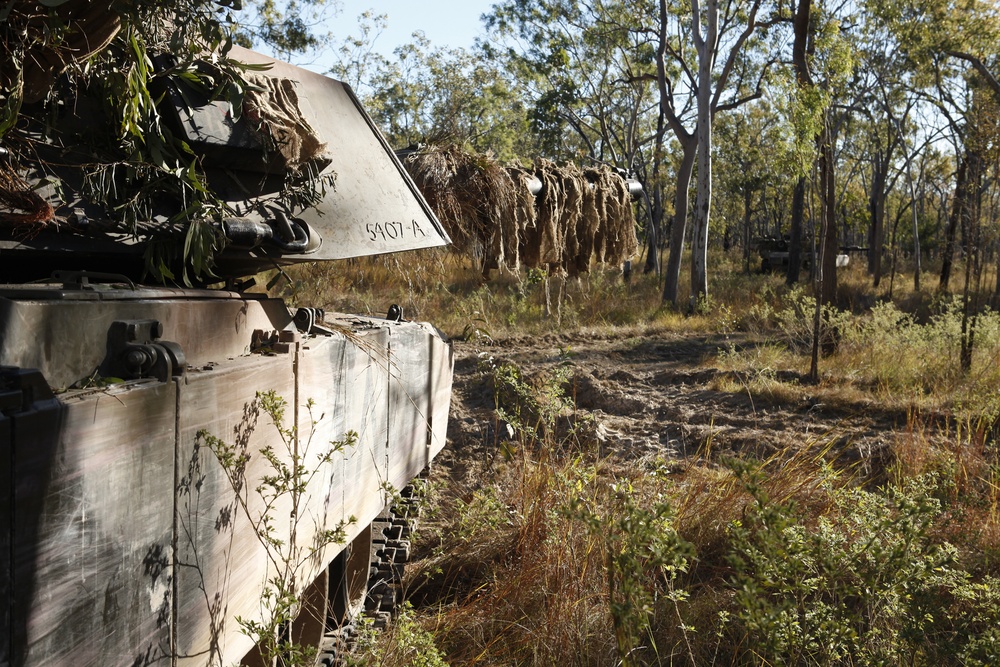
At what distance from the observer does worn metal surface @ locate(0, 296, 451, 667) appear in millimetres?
1850

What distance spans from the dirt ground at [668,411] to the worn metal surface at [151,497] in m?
3.17

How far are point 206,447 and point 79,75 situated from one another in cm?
143

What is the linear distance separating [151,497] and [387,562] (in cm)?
305

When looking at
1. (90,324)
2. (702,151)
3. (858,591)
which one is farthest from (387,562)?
(702,151)

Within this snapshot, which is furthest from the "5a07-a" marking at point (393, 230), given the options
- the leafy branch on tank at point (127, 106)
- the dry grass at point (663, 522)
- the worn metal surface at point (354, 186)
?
the leafy branch on tank at point (127, 106)

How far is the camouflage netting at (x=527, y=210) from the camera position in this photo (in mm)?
6348

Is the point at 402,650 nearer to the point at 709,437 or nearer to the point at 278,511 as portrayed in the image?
the point at 278,511

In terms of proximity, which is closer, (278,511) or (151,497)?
(151,497)

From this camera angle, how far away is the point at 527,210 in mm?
6867

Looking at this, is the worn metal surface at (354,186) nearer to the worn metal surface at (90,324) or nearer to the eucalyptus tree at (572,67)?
the worn metal surface at (90,324)

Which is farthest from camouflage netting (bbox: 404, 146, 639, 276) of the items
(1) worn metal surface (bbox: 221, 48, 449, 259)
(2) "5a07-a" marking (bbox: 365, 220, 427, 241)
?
(2) "5a07-a" marking (bbox: 365, 220, 427, 241)

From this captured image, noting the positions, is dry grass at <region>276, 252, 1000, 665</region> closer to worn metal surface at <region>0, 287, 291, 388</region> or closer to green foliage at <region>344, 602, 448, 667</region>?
green foliage at <region>344, 602, 448, 667</region>

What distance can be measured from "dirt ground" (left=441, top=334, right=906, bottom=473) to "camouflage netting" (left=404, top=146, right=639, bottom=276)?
2.82 feet

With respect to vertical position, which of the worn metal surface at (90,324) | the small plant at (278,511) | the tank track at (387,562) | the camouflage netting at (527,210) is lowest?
the tank track at (387,562)
